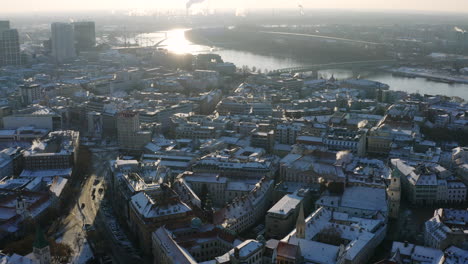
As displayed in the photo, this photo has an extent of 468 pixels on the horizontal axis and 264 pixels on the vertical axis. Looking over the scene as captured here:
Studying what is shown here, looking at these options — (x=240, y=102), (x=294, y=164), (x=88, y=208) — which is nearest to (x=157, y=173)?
(x=88, y=208)

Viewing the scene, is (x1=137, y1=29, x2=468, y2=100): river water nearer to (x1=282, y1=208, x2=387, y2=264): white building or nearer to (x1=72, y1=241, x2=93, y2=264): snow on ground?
(x1=282, y1=208, x2=387, y2=264): white building

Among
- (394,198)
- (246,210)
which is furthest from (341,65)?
(246,210)

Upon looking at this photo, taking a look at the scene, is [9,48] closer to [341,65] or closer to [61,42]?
[61,42]

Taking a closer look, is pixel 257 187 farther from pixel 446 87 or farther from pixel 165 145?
pixel 446 87

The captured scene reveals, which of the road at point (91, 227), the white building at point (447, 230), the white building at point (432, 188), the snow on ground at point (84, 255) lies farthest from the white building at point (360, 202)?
the snow on ground at point (84, 255)

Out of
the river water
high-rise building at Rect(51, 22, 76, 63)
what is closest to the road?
the river water

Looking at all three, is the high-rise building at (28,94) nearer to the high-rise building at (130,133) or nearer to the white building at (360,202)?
the high-rise building at (130,133)
